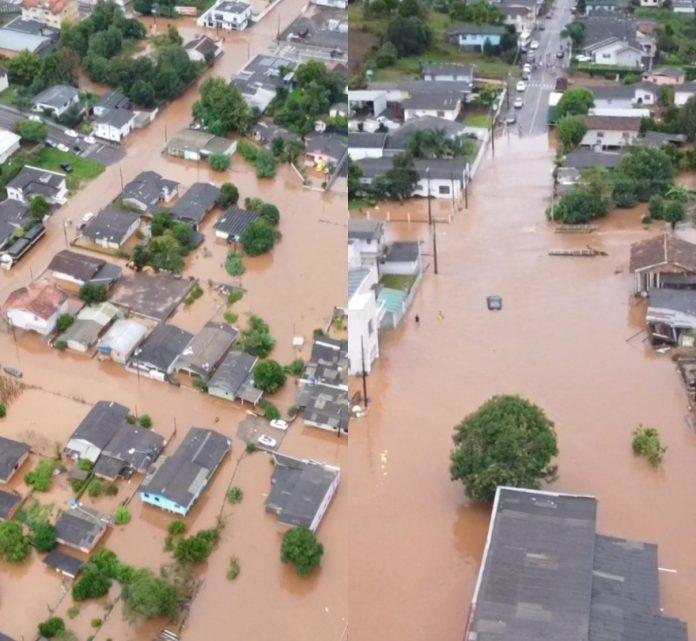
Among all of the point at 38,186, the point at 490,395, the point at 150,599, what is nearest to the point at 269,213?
the point at 38,186

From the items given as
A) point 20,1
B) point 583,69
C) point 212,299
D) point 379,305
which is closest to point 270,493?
point 379,305

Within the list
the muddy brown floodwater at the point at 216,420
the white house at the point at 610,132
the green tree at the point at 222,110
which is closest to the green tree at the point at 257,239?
the muddy brown floodwater at the point at 216,420

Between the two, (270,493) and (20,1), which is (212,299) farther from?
(20,1)

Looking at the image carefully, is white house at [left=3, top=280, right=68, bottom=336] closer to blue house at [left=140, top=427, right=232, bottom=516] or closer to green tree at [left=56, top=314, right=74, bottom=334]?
green tree at [left=56, top=314, right=74, bottom=334]

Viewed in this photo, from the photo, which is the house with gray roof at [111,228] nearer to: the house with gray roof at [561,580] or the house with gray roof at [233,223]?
the house with gray roof at [233,223]

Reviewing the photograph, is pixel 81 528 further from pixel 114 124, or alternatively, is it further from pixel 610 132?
pixel 610 132

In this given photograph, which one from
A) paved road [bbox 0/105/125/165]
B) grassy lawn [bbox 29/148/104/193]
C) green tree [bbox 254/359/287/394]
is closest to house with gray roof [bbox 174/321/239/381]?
green tree [bbox 254/359/287/394]
